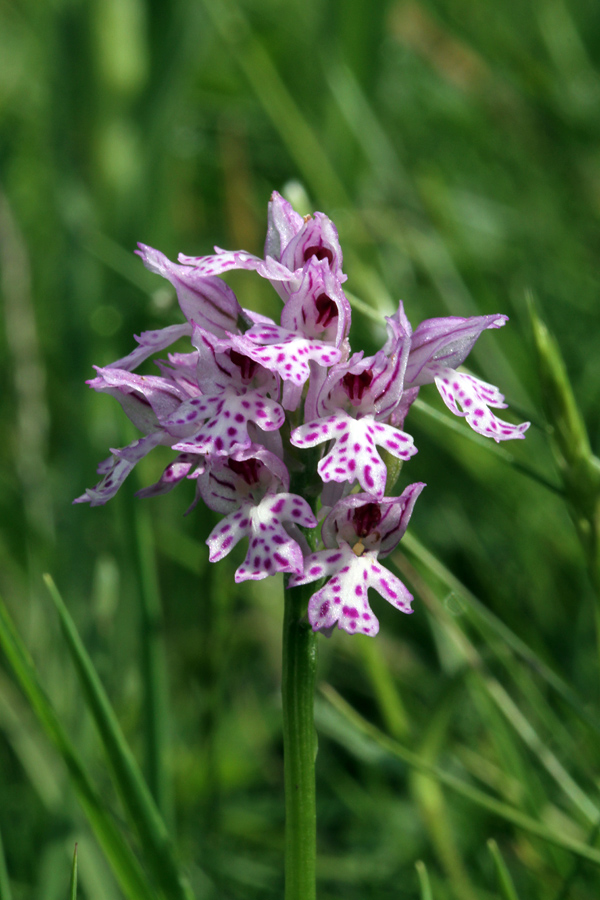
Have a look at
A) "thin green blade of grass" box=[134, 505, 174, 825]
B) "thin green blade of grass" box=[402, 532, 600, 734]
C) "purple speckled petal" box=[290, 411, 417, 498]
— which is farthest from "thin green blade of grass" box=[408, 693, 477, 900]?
"purple speckled petal" box=[290, 411, 417, 498]

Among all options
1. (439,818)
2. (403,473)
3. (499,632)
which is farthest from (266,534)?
(403,473)

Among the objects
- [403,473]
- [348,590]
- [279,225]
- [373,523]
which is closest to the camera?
[348,590]

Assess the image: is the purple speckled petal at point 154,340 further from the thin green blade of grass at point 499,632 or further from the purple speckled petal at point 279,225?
the thin green blade of grass at point 499,632

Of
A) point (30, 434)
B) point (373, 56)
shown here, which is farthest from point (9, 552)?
point (373, 56)

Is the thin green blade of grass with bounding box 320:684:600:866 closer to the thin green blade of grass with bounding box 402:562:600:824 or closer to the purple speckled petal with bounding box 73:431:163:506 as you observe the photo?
the thin green blade of grass with bounding box 402:562:600:824

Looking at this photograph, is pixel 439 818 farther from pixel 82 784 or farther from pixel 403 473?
pixel 403 473

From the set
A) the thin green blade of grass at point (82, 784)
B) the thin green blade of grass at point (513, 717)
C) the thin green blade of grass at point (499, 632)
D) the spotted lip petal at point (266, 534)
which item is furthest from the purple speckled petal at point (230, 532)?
the thin green blade of grass at point (513, 717)

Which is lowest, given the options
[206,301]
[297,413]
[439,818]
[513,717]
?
[439,818]
